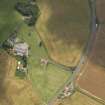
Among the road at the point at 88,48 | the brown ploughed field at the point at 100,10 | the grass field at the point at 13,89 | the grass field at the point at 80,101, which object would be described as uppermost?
the brown ploughed field at the point at 100,10

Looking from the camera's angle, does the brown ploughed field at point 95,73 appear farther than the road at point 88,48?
No

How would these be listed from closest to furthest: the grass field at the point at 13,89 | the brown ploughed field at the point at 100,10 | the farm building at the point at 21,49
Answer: the grass field at the point at 13,89, the farm building at the point at 21,49, the brown ploughed field at the point at 100,10

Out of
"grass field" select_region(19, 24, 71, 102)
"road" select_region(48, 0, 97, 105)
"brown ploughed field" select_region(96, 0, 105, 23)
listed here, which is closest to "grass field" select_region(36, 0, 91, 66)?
"road" select_region(48, 0, 97, 105)

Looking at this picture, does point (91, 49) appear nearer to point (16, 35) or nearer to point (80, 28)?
point (80, 28)

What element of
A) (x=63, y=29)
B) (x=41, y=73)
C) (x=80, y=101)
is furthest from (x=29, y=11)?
(x=80, y=101)

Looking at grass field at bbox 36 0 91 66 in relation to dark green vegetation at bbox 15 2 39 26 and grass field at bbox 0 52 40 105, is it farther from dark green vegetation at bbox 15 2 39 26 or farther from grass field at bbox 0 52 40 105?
grass field at bbox 0 52 40 105

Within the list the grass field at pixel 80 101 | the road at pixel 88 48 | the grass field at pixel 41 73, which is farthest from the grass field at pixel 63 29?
the grass field at pixel 80 101

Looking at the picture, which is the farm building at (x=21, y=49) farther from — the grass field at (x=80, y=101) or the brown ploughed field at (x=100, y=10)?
the brown ploughed field at (x=100, y=10)

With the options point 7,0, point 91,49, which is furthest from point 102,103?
point 7,0
